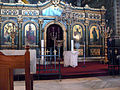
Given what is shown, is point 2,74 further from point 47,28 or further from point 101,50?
point 101,50

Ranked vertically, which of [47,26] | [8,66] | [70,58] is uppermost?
[47,26]

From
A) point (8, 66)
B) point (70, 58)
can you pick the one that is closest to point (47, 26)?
point (70, 58)

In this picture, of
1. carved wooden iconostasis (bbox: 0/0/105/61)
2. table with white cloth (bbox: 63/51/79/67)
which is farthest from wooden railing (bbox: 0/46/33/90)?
carved wooden iconostasis (bbox: 0/0/105/61)

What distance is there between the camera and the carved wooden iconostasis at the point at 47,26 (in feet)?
31.9

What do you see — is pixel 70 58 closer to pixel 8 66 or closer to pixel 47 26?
pixel 47 26

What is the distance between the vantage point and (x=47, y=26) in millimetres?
10195

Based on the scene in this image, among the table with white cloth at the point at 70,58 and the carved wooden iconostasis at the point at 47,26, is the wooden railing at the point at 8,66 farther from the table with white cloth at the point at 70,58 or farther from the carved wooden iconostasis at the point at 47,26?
the carved wooden iconostasis at the point at 47,26

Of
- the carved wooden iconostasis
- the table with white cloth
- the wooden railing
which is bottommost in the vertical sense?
the table with white cloth

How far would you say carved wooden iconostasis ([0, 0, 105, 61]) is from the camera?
31.9ft

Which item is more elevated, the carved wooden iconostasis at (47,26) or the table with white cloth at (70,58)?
the carved wooden iconostasis at (47,26)

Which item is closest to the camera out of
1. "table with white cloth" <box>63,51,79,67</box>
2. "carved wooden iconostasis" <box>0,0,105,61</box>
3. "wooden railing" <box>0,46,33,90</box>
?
"wooden railing" <box>0,46,33,90</box>

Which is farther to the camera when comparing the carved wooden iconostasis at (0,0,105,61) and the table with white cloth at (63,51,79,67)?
the carved wooden iconostasis at (0,0,105,61)

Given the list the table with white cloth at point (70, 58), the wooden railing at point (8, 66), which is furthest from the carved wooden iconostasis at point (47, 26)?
the wooden railing at point (8, 66)

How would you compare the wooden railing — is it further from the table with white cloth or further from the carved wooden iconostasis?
the carved wooden iconostasis
